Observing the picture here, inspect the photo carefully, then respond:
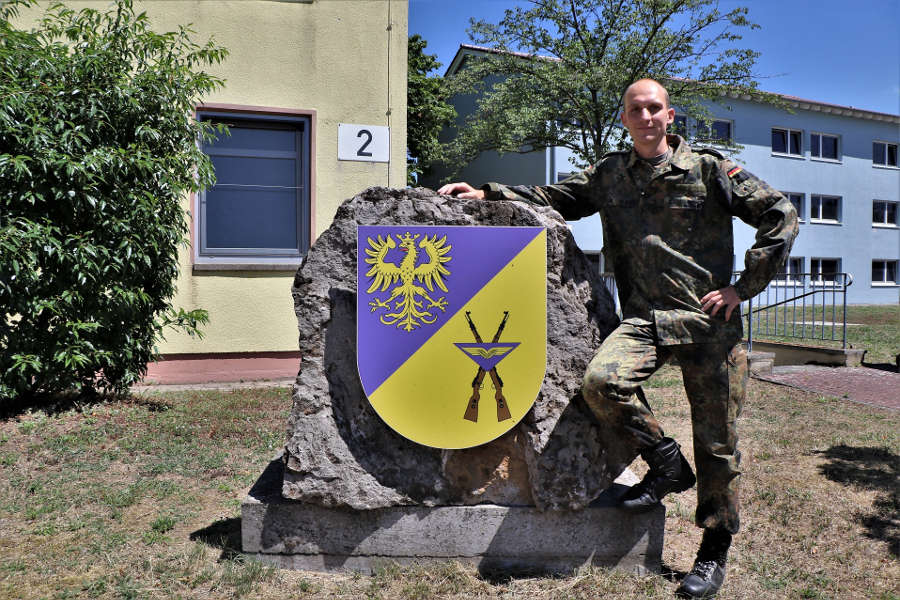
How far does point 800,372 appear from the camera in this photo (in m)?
7.69

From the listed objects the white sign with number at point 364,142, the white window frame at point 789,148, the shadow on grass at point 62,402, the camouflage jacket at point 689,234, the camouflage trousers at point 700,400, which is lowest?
the shadow on grass at point 62,402

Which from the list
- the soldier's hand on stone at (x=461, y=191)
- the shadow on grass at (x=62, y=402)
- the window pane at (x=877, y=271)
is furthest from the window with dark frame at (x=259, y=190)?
the window pane at (x=877, y=271)

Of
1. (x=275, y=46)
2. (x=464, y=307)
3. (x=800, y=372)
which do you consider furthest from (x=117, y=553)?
(x=800, y=372)

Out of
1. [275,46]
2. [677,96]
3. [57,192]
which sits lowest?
[57,192]

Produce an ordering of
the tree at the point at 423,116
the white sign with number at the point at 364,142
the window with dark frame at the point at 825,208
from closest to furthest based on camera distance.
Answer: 1. the white sign with number at the point at 364,142
2. the tree at the point at 423,116
3. the window with dark frame at the point at 825,208

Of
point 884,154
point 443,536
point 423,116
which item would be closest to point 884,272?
point 884,154

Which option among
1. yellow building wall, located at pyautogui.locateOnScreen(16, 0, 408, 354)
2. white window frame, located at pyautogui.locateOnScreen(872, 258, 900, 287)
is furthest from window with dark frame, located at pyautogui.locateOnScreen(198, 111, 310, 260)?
white window frame, located at pyautogui.locateOnScreen(872, 258, 900, 287)

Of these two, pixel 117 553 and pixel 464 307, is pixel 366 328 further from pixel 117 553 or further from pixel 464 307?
pixel 117 553

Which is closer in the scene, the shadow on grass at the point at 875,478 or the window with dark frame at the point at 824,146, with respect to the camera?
the shadow on grass at the point at 875,478

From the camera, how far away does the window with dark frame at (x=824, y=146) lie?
2417cm

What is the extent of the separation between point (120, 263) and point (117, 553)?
2588 mm

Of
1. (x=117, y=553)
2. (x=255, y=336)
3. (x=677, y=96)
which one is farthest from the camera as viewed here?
(x=677, y=96)

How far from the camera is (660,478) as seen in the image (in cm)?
251

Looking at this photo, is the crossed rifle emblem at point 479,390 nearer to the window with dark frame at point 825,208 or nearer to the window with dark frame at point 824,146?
the window with dark frame at point 825,208
